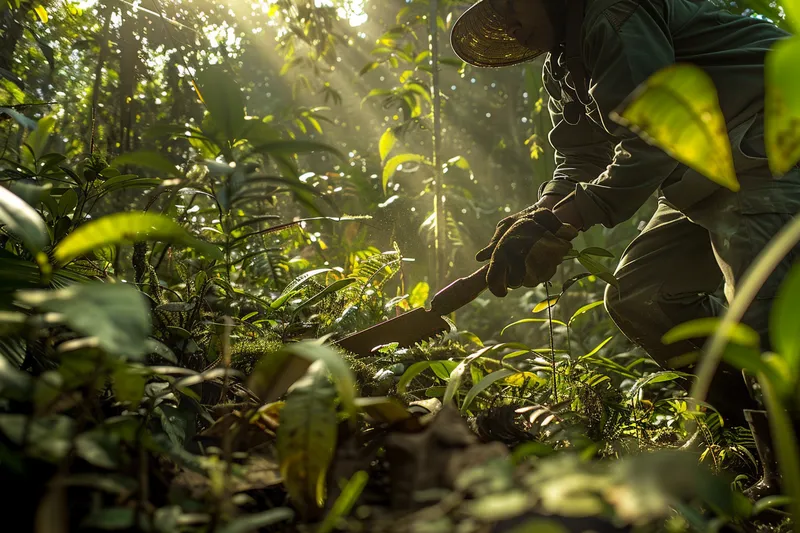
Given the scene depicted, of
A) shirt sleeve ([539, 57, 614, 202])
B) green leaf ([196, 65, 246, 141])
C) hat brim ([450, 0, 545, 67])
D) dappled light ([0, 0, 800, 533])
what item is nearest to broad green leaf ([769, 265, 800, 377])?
dappled light ([0, 0, 800, 533])

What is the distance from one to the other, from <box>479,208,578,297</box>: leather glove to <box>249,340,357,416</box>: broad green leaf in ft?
3.31

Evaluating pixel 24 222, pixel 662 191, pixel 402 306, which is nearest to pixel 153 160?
pixel 24 222

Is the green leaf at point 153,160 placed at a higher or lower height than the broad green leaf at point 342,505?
higher

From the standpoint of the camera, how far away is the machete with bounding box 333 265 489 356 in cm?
163

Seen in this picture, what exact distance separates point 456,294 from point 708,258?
1214 mm

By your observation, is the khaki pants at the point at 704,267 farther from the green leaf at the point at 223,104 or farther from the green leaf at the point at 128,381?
the green leaf at the point at 128,381

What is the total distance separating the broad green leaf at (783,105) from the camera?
41 centimetres

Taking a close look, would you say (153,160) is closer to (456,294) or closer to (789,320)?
(789,320)

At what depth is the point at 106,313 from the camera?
0.44 metres

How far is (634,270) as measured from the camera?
2.33 meters

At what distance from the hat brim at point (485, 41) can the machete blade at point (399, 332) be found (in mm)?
1404

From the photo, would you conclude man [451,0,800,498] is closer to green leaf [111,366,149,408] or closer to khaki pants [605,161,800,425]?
khaki pants [605,161,800,425]

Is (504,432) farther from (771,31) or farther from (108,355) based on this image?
(771,31)

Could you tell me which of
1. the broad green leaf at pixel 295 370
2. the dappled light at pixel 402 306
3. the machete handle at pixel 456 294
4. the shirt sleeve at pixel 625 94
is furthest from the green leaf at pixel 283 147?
the shirt sleeve at pixel 625 94
